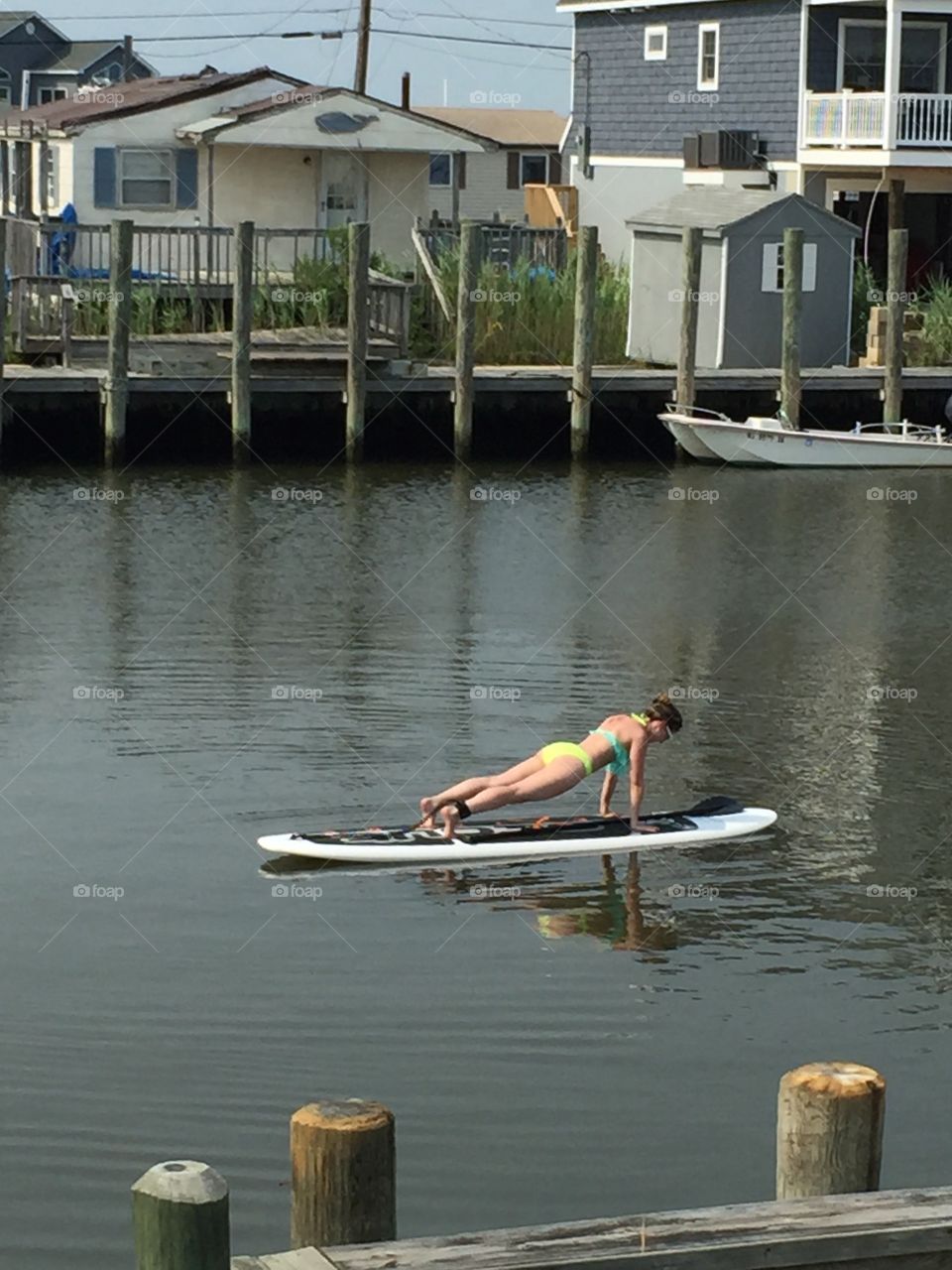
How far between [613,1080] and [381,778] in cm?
609

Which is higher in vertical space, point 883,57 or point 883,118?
point 883,57

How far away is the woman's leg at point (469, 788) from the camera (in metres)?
14.9

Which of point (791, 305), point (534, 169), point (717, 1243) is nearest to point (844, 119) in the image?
point (791, 305)

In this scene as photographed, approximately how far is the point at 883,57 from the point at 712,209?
20.8ft

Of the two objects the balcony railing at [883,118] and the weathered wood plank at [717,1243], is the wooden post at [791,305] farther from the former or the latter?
the weathered wood plank at [717,1243]

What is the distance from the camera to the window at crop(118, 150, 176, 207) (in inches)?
1730

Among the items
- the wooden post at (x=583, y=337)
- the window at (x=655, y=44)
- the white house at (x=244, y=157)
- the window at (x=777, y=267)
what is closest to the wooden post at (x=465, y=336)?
the wooden post at (x=583, y=337)

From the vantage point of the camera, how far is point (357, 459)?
3428cm

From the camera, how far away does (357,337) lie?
33125mm

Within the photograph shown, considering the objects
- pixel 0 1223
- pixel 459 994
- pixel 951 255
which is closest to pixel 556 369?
pixel 951 255

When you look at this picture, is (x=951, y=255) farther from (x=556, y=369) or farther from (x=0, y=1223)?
(x=0, y=1223)

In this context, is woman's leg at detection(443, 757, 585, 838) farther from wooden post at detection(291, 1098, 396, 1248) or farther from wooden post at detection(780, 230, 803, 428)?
wooden post at detection(780, 230, 803, 428)

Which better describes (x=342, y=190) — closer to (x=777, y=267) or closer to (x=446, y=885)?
(x=777, y=267)

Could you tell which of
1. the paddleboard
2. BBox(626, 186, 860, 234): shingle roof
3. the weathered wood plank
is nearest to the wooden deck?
the weathered wood plank
